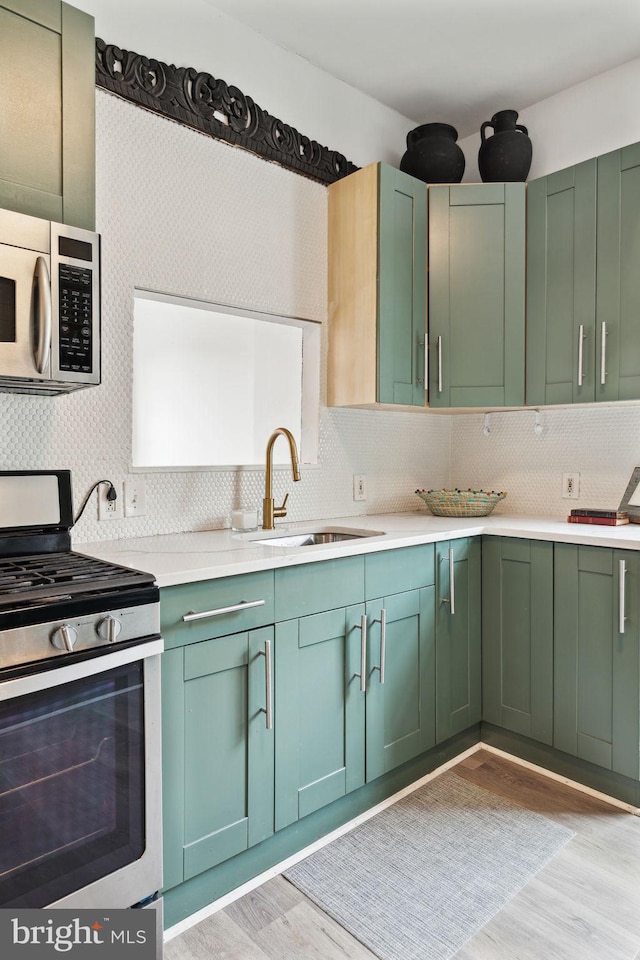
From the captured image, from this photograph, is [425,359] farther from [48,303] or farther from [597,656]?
[48,303]

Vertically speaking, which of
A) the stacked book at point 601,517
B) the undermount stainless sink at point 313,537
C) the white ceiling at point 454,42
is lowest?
the undermount stainless sink at point 313,537

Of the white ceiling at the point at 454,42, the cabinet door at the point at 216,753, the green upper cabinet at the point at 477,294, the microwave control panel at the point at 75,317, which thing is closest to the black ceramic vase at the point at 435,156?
the green upper cabinet at the point at 477,294

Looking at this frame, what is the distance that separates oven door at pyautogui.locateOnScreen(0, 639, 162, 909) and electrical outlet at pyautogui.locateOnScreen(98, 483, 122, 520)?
2.39 ft

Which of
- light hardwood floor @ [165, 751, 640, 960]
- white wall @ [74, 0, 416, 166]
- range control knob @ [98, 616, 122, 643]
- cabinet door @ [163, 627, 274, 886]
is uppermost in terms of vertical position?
white wall @ [74, 0, 416, 166]

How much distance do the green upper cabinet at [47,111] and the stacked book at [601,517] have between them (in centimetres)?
208

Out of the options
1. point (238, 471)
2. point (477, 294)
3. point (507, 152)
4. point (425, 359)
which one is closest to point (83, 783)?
point (238, 471)

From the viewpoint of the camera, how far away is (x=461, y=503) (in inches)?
107

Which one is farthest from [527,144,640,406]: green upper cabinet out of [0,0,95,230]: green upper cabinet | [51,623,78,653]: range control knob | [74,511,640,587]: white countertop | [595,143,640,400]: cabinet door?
[51,623,78,653]: range control knob

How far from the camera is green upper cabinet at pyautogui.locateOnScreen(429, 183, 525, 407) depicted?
2.65 metres

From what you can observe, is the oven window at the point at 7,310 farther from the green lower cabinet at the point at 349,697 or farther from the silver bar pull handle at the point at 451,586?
the silver bar pull handle at the point at 451,586

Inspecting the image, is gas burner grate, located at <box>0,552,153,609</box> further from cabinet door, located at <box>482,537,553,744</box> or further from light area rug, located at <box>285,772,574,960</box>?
cabinet door, located at <box>482,537,553,744</box>

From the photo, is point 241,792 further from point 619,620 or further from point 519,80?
point 519,80

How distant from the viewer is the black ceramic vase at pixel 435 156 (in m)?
2.70

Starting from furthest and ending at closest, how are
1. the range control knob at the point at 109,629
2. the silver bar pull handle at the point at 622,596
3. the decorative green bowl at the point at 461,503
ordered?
the decorative green bowl at the point at 461,503 → the silver bar pull handle at the point at 622,596 → the range control knob at the point at 109,629
